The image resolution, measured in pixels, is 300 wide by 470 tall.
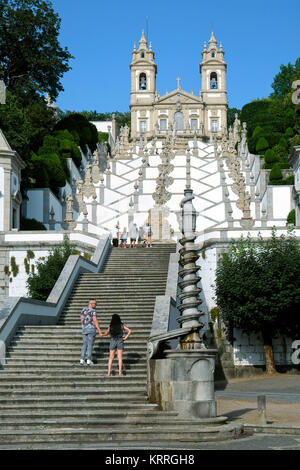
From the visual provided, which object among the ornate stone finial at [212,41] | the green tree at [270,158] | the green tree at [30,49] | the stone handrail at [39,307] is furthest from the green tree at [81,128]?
the ornate stone finial at [212,41]

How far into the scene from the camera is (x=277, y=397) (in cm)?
1606

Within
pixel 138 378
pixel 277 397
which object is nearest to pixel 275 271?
pixel 277 397

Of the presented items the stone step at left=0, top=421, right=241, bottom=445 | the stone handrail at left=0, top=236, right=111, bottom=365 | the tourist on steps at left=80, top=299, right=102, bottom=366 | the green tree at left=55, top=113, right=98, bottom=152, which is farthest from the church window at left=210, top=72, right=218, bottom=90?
the stone step at left=0, top=421, right=241, bottom=445

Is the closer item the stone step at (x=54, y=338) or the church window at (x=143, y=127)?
the stone step at (x=54, y=338)

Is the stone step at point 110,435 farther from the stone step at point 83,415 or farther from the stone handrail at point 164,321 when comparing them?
the stone handrail at point 164,321

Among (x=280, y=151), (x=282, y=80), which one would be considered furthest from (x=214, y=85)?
(x=280, y=151)

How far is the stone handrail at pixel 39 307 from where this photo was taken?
593 inches

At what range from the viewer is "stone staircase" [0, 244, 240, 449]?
33.0 feet

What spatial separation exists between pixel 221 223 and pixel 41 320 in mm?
26183

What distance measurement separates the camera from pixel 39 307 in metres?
16.7

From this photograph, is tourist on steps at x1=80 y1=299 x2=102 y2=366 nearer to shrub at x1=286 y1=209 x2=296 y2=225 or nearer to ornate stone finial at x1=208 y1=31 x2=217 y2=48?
shrub at x1=286 y1=209 x2=296 y2=225

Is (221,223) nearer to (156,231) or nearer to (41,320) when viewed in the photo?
(156,231)

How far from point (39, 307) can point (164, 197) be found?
23639 millimetres

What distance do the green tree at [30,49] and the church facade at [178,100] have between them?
4286 cm
